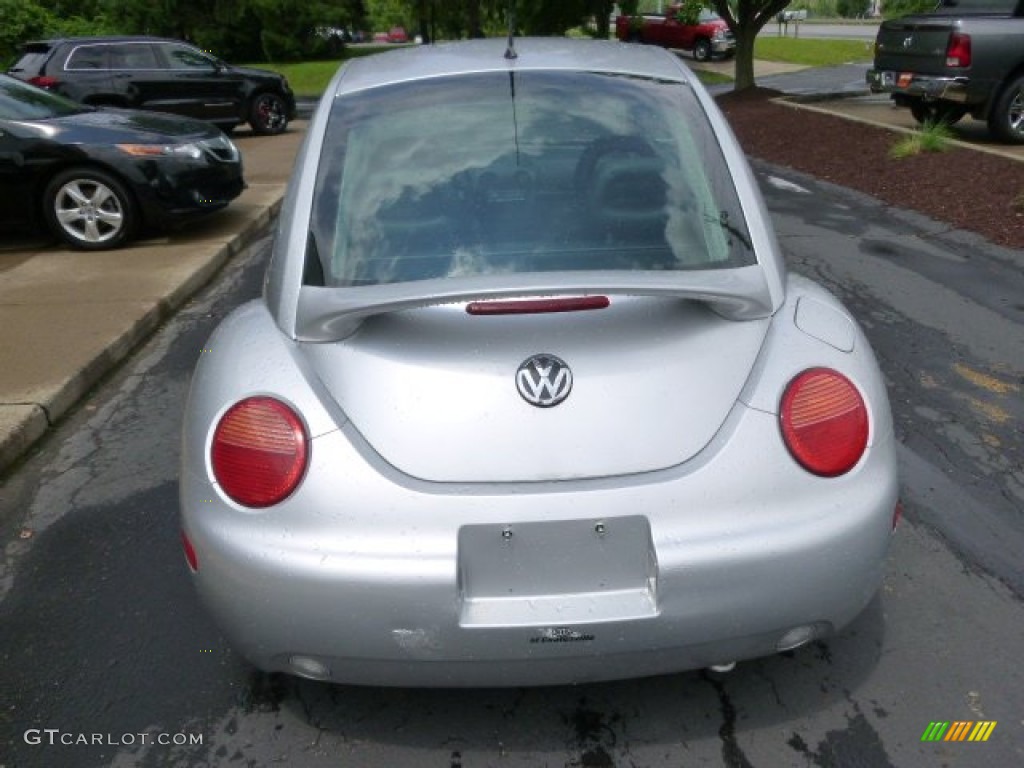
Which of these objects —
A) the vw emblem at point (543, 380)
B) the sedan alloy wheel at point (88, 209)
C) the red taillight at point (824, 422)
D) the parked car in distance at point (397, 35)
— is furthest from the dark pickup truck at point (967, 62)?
Answer: the parked car in distance at point (397, 35)

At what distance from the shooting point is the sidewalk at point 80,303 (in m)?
4.86

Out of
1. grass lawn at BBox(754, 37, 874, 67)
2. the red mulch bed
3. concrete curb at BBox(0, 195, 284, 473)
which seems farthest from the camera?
grass lawn at BBox(754, 37, 874, 67)

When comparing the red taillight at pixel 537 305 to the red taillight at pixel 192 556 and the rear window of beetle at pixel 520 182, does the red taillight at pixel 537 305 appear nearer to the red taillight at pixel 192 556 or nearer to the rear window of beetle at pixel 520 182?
the rear window of beetle at pixel 520 182

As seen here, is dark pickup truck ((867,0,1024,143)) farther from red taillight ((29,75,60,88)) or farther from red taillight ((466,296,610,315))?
red taillight ((29,75,60,88))

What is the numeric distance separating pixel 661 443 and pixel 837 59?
106 ft

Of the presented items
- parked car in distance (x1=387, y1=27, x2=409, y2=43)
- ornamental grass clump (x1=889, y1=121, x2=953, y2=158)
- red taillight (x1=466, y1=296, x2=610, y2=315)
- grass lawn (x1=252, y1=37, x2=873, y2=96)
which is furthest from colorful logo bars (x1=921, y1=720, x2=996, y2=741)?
parked car in distance (x1=387, y1=27, x2=409, y2=43)

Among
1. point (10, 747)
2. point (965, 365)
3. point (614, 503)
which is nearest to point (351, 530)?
point (614, 503)

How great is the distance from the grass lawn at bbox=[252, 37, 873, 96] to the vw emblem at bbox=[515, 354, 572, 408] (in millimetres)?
25703

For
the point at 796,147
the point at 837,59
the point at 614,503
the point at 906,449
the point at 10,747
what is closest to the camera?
the point at 614,503

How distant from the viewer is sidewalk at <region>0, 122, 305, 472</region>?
4855mm

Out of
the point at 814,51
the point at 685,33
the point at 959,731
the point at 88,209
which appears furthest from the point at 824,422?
the point at 685,33

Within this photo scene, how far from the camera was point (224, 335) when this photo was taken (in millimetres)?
2660

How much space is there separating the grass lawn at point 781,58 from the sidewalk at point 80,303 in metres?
19.6

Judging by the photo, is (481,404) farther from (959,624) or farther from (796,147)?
(796,147)
